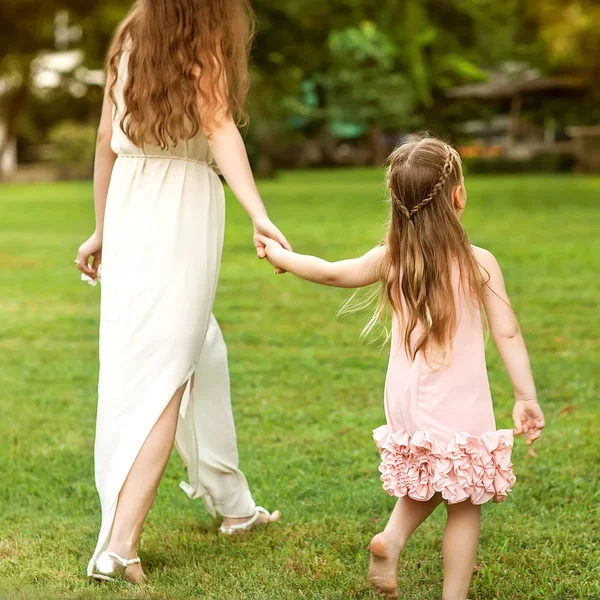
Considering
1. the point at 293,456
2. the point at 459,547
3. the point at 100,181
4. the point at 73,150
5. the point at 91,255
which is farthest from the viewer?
the point at 73,150

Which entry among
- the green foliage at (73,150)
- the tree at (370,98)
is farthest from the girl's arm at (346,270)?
the tree at (370,98)

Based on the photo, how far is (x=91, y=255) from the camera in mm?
3771

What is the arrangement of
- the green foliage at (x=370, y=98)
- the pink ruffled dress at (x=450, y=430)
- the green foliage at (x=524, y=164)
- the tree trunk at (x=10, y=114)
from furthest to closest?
the green foliage at (x=370, y=98), the tree trunk at (x=10, y=114), the green foliage at (x=524, y=164), the pink ruffled dress at (x=450, y=430)

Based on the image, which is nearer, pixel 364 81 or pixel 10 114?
pixel 10 114

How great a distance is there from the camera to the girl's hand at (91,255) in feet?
12.2

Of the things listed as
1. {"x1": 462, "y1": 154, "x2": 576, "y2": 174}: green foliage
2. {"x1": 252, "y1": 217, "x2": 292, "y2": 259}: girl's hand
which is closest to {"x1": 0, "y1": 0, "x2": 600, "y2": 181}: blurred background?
{"x1": 462, "y1": 154, "x2": 576, "y2": 174}: green foliage

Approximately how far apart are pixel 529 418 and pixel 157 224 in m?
1.31

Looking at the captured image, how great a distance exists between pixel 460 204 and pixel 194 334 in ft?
3.15

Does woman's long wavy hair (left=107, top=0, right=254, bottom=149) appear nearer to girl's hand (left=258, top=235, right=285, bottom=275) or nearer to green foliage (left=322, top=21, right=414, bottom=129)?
girl's hand (left=258, top=235, right=285, bottom=275)

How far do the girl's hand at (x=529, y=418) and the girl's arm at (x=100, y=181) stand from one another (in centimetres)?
153

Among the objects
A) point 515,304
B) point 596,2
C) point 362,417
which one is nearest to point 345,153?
point 596,2

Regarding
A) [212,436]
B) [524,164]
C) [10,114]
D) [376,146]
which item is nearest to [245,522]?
[212,436]

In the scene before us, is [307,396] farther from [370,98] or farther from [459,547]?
[370,98]

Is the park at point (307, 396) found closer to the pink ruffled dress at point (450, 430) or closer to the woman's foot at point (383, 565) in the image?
the woman's foot at point (383, 565)
